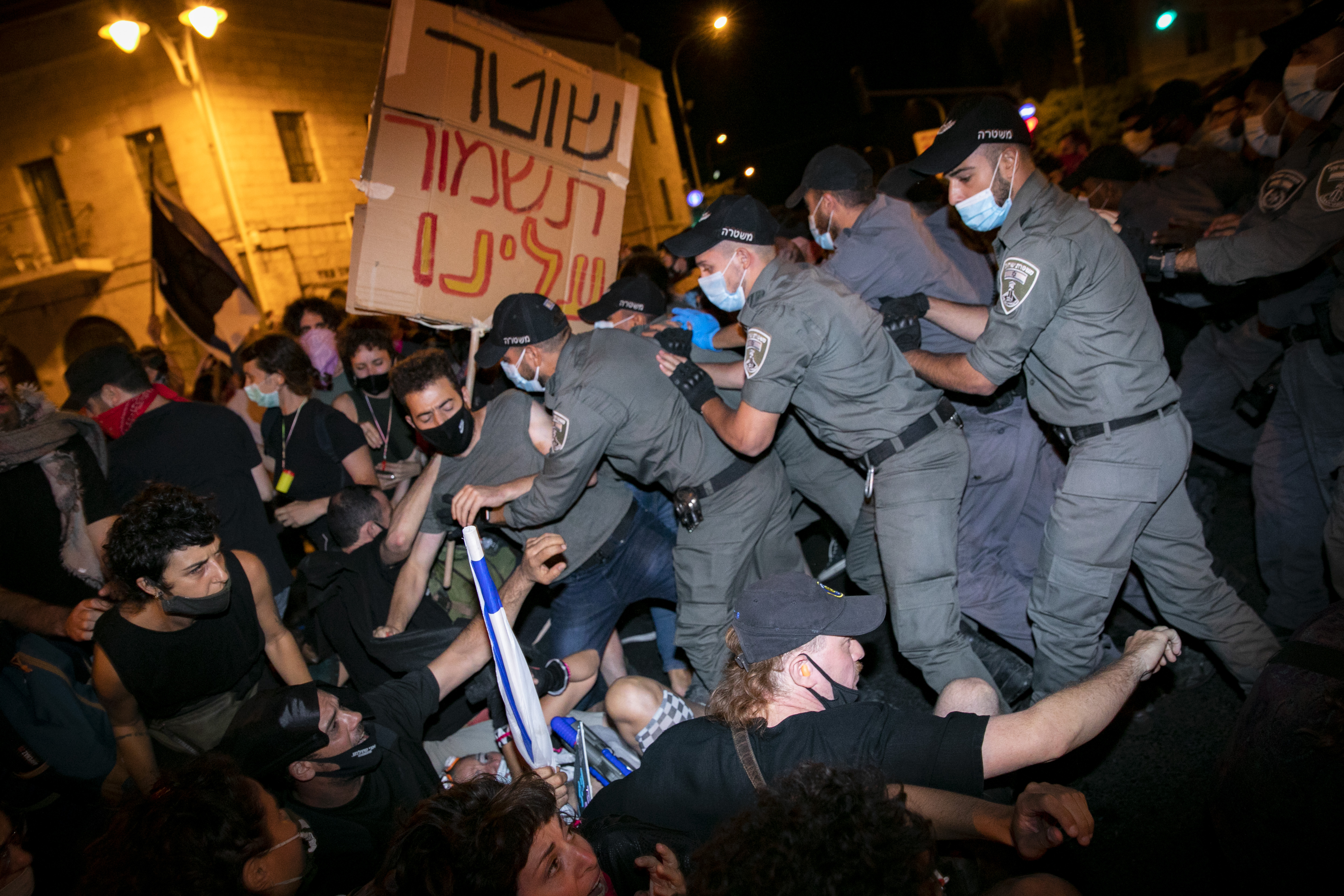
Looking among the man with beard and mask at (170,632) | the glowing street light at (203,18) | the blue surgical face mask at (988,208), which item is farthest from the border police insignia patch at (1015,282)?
the glowing street light at (203,18)

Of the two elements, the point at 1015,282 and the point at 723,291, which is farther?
the point at 723,291

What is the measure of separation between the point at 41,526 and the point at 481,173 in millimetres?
3015

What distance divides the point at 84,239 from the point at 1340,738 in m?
20.3

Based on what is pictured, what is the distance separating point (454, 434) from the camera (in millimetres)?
4031

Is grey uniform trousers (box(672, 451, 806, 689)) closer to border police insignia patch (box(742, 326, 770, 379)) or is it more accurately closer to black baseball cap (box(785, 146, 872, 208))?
border police insignia patch (box(742, 326, 770, 379))

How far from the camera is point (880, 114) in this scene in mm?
30250

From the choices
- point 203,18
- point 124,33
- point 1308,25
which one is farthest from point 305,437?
point 124,33

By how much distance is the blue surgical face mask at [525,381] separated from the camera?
379 centimetres

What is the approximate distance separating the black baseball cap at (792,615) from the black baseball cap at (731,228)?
5.34 feet

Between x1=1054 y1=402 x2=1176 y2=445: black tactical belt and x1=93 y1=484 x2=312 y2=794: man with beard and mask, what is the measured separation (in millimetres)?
3581

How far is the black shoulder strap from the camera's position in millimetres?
1983

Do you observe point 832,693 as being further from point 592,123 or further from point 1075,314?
point 592,123

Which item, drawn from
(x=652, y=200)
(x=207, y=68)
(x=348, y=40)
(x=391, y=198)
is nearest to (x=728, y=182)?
(x=652, y=200)

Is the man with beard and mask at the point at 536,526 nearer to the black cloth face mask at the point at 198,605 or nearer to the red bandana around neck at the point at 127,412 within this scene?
the black cloth face mask at the point at 198,605
